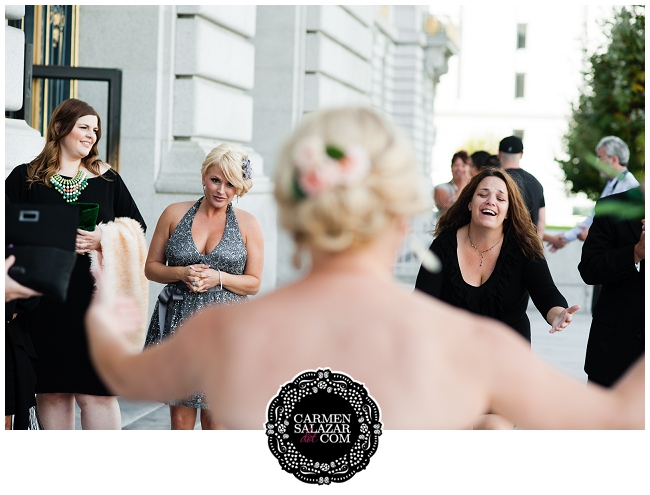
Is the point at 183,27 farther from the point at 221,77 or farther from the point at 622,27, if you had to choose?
the point at 622,27

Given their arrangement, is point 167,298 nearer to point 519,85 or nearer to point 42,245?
point 42,245

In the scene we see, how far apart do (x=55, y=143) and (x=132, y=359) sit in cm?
281

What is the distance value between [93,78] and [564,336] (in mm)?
6810

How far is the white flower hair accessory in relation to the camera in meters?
1.64

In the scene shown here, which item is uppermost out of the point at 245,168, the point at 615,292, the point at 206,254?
the point at 245,168

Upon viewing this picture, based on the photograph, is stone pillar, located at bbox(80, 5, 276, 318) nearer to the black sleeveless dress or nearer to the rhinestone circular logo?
the black sleeveless dress

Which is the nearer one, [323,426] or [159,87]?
[323,426]

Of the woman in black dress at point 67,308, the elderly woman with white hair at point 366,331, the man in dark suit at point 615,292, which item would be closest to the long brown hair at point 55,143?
the woman in black dress at point 67,308

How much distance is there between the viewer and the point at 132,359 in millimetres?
1880

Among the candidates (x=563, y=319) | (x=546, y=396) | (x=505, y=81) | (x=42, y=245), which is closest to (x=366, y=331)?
(x=546, y=396)

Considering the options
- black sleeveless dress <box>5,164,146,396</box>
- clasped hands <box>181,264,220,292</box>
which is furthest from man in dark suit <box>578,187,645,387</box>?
black sleeveless dress <box>5,164,146,396</box>

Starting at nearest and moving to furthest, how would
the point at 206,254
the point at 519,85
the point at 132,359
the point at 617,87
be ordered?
1. the point at 132,359
2. the point at 206,254
3. the point at 617,87
4. the point at 519,85

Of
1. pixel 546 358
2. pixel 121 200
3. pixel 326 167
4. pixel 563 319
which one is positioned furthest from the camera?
pixel 546 358

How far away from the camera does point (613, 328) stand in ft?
13.5
